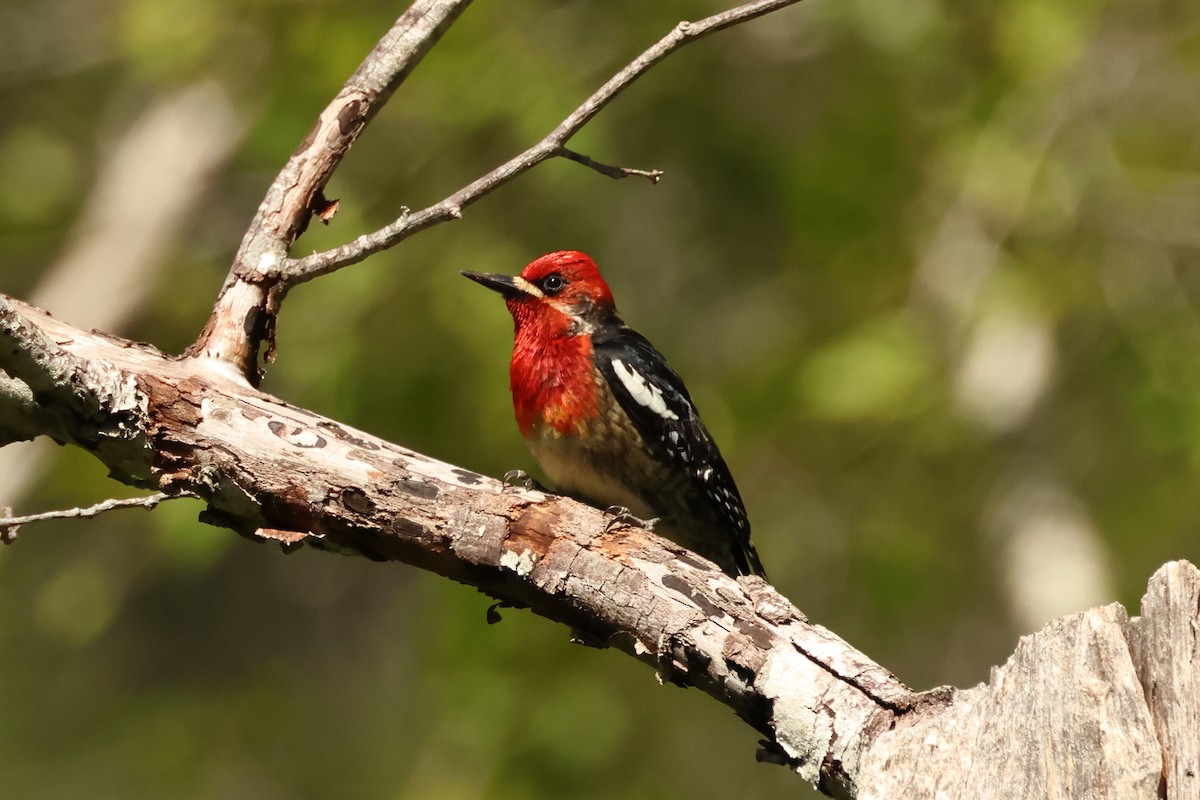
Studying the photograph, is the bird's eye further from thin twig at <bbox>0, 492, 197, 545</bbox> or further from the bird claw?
thin twig at <bbox>0, 492, 197, 545</bbox>

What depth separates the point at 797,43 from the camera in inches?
284

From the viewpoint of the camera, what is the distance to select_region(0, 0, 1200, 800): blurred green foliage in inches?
215

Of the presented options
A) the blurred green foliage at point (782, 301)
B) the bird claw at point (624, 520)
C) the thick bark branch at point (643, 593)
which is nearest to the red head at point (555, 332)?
the bird claw at point (624, 520)

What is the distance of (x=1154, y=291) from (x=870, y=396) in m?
1.73

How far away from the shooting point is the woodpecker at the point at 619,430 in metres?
4.43

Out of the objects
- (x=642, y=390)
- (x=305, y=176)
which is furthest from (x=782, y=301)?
(x=305, y=176)

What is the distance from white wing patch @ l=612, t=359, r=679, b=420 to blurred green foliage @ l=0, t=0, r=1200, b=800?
104cm

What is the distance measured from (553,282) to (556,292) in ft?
0.15

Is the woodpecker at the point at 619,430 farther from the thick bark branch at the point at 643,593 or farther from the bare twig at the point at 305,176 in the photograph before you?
the thick bark branch at the point at 643,593

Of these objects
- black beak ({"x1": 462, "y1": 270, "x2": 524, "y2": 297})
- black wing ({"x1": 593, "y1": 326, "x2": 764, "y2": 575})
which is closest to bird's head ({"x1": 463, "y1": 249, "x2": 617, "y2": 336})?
black beak ({"x1": 462, "y1": 270, "x2": 524, "y2": 297})

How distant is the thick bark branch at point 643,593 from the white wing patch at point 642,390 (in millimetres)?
1383

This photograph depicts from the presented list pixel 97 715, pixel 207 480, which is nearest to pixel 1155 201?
pixel 207 480

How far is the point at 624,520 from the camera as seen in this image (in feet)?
11.6

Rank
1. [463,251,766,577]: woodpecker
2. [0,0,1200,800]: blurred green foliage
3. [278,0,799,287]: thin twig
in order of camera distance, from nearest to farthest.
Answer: [278,0,799,287]: thin twig → [463,251,766,577]: woodpecker → [0,0,1200,800]: blurred green foliage
